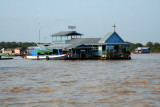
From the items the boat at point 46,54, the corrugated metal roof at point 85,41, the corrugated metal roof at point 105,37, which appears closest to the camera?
the boat at point 46,54

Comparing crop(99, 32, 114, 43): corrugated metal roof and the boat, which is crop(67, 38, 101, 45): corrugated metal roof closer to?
crop(99, 32, 114, 43): corrugated metal roof

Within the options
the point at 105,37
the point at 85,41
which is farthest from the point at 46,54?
the point at 105,37

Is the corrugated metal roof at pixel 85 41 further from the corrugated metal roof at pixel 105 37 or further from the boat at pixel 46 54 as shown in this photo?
the boat at pixel 46 54

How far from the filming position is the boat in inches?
2328

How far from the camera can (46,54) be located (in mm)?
64375

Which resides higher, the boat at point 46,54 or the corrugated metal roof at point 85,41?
the corrugated metal roof at point 85,41

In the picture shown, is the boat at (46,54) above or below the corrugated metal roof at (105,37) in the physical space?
below

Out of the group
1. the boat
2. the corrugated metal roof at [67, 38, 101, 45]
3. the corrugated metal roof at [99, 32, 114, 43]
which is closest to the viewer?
the boat

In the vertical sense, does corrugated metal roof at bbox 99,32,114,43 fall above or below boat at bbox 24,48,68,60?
above

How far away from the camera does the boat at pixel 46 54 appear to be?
59.1 m

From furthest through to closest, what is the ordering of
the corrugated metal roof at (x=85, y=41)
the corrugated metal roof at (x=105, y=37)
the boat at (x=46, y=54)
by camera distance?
the corrugated metal roof at (x=85, y=41) < the corrugated metal roof at (x=105, y=37) < the boat at (x=46, y=54)

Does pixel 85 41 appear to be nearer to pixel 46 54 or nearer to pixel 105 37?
pixel 105 37

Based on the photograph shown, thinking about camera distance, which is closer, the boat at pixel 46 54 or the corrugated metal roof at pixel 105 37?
the boat at pixel 46 54

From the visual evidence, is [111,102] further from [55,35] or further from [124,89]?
[55,35]
